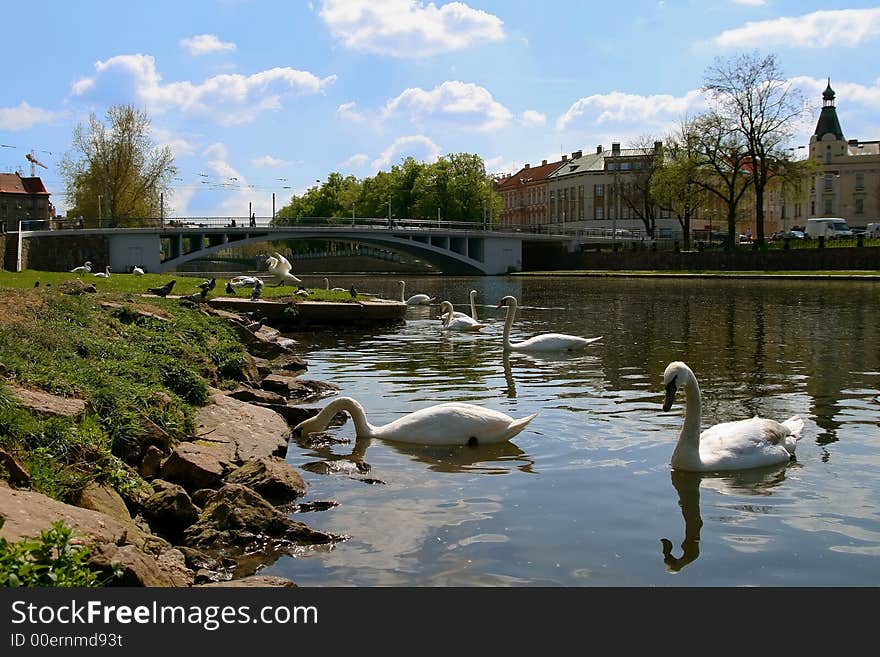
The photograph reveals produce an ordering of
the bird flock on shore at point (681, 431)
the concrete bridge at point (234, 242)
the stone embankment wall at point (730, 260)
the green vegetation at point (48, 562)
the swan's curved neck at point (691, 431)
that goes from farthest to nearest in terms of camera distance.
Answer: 1. the concrete bridge at point (234, 242)
2. the stone embankment wall at point (730, 260)
3. the bird flock on shore at point (681, 431)
4. the swan's curved neck at point (691, 431)
5. the green vegetation at point (48, 562)

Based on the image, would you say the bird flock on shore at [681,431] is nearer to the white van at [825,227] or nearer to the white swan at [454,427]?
the white swan at [454,427]

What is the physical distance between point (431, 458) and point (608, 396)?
4.50 metres

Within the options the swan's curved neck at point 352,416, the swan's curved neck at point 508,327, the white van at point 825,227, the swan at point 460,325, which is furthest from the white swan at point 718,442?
A: the white van at point 825,227

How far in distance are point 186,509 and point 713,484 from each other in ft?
14.0

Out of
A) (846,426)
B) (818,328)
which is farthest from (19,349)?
(818,328)

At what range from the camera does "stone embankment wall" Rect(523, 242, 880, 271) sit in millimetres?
56272

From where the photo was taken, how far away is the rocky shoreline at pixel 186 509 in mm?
5008

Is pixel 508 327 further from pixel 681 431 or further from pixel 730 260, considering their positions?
pixel 730 260

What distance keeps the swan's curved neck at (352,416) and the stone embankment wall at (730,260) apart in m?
51.8

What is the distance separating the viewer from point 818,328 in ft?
75.9

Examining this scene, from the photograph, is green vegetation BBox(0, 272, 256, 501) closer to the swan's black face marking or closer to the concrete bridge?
the swan's black face marking

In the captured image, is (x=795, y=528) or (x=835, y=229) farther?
(x=835, y=229)
